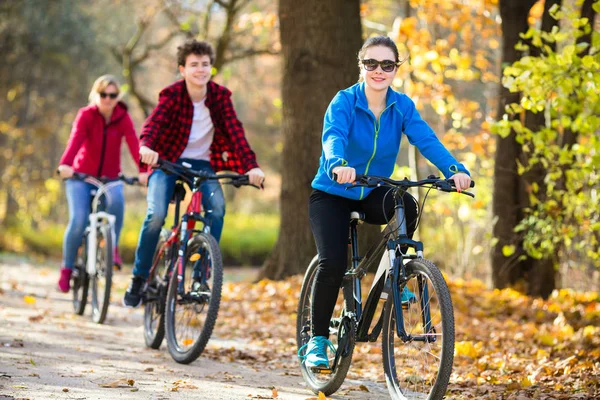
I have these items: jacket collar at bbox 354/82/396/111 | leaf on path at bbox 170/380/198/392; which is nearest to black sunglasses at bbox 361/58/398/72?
jacket collar at bbox 354/82/396/111

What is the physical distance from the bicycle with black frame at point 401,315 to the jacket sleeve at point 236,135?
5.50 feet

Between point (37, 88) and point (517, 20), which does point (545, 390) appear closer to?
point (517, 20)

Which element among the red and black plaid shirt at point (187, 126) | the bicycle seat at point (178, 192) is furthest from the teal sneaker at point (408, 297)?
the bicycle seat at point (178, 192)

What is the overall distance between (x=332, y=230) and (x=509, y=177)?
6114 mm

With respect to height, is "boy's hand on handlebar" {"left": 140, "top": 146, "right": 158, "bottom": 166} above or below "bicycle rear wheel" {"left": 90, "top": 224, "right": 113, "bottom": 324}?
above

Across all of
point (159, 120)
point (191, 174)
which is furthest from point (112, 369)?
point (159, 120)

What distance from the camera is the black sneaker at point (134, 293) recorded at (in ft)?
22.3

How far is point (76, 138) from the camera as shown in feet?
27.6

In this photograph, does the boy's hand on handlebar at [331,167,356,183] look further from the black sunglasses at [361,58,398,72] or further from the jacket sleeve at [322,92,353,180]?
the black sunglasses at [361,58,398,72]

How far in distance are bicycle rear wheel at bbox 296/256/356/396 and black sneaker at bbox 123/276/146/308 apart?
1.82 metres

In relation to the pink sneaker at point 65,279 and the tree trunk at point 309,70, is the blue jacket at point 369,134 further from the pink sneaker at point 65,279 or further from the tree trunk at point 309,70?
the tree trunk at point 309,70

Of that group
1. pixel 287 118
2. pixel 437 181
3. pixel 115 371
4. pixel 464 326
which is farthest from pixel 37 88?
pixel 437 181

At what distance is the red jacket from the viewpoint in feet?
27.9

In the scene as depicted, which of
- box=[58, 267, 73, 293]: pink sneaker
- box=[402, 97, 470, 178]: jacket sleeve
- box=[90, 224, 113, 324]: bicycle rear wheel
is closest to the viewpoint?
box=[402, 97, 470, 178]: jacket sleeve
